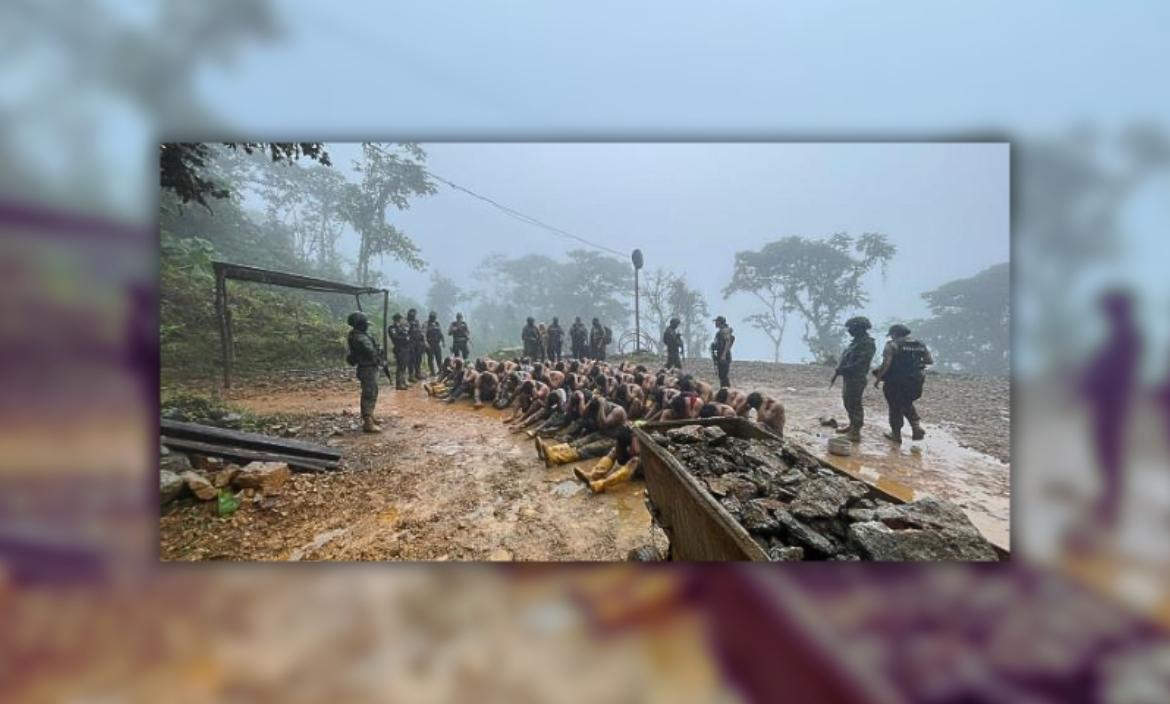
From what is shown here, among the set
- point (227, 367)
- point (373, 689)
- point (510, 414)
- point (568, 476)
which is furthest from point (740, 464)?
point (227, 367)

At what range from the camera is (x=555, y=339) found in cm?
279

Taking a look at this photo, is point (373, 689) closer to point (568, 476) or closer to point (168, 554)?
point (568, 476)

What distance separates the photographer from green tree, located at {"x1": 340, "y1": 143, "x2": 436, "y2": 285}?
2471 millimetres

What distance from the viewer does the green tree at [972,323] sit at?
2344 mm

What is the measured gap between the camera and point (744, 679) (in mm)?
1498

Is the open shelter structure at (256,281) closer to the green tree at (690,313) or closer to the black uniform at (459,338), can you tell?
the black uniform at (459,338)

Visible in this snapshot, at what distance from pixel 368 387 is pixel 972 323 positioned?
Result: 3.32 metres

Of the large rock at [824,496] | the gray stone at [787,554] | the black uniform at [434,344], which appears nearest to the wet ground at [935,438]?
the large rock at [824,496]

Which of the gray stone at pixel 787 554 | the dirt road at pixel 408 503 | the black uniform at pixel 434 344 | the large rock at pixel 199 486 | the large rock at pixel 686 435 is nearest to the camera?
the gray stone at pixel 787 554

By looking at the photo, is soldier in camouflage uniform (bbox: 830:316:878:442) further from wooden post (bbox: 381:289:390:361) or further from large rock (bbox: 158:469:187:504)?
large rock (bbox: 158:469:187:504)

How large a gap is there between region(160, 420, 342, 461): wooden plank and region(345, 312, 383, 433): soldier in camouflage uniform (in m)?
0.25

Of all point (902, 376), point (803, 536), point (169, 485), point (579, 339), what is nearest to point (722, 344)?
point (579, 339)

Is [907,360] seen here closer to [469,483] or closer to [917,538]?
[917,538]

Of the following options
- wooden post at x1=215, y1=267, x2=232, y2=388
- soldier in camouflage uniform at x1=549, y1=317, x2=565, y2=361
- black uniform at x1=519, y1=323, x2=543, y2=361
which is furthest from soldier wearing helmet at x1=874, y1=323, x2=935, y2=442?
wooden post at x1=215, y1=267, x2=232, y2=388
